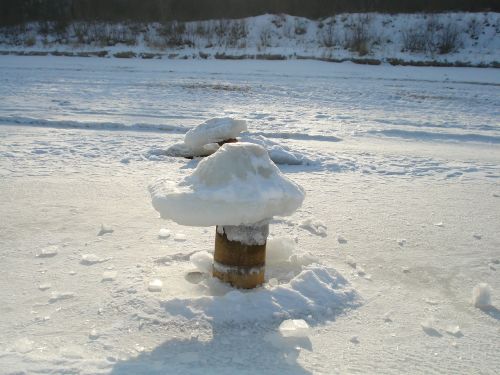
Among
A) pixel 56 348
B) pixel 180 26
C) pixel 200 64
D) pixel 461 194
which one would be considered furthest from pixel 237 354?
pixel 180 26

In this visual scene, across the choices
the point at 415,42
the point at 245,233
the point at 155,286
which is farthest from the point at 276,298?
the point at 415,42

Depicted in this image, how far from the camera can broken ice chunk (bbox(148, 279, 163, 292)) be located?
2.71m

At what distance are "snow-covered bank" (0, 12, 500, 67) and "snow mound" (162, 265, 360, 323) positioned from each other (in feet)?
50.9

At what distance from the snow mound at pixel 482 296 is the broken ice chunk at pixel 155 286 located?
1689 mm

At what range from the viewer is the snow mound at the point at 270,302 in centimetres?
248

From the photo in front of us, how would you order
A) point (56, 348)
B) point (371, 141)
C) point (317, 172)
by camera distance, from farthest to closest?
point (371, 141) → point (317, 172) → point (56, 348)

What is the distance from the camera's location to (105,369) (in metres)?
2.03

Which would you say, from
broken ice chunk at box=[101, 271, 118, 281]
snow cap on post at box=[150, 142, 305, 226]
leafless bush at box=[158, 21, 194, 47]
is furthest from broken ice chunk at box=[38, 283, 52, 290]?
leafless bush at box=[158, 21, 194, 47]

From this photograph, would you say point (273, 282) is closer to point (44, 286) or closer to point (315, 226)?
point (315, 226)

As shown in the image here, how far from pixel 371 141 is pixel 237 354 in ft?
17.2

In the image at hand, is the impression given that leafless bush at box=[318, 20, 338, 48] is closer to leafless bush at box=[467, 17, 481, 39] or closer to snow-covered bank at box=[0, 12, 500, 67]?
snow-covered bank at box=[0, 12, 500, 67]

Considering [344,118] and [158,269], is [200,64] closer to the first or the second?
[344,118]

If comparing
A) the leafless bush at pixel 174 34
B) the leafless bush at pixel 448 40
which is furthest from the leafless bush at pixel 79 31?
the leafless bush at pixel 448 40

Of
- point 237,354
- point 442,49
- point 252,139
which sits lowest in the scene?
point 237,354
